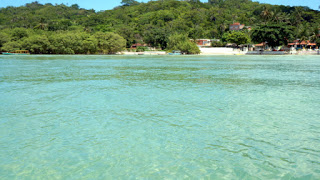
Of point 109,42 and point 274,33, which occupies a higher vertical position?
point 274,33

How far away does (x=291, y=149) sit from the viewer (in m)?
5.88

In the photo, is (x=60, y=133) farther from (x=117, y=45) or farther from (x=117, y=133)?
(x=117, y=45)

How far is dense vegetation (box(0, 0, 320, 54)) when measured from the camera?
3191 inches

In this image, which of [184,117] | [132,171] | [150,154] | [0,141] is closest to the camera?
[132,171]

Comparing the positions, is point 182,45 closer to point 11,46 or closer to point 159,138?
point 11,46

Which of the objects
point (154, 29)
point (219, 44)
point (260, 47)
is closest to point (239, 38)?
point (219, 44)

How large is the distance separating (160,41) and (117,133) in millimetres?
106219

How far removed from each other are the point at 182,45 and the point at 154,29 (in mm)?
25349

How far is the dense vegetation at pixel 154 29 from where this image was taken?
81.1 m

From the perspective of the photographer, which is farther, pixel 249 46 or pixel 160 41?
pixel 160 41

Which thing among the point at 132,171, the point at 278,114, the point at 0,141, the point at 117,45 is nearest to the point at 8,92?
the point at 0,141

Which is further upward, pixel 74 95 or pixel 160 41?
pixel 160 41

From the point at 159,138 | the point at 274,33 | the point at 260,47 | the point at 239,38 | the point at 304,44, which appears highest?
the point at 274,33

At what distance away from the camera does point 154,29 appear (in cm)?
11606
